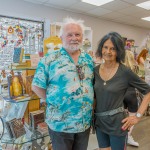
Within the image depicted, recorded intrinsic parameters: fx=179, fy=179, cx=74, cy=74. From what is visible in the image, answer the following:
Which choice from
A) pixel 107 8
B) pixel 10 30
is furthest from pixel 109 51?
pixel 107 8

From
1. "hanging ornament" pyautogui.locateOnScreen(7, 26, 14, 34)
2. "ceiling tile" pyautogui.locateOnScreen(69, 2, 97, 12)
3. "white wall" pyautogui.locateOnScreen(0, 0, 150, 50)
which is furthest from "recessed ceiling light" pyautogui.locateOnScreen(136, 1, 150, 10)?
"hanging ornament" pyautogui.locateOnScreen(7, 26, 14, 34)

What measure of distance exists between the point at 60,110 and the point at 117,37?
2.23ft

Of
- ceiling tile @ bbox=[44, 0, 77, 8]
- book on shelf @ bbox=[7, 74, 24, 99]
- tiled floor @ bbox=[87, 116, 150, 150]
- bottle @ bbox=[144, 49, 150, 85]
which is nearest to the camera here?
book on shelf @ bbox=[7, 74, 24, 99]

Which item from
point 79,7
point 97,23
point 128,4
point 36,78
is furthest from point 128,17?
point 36,78

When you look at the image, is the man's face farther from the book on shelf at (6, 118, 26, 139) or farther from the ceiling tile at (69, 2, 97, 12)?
the ceiling tile at (69, 2, 97, 12)

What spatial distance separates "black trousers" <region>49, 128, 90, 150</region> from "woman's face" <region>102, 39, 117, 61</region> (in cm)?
59

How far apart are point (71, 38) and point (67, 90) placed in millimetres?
392

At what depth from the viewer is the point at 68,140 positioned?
1321 millimetres

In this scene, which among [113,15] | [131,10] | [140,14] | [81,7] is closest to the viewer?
[81,7]

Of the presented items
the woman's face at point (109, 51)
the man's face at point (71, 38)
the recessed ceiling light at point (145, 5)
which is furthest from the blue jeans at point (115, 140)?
the recessed ceiling light at point (145, 5)

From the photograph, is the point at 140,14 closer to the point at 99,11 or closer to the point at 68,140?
the point at 99,11

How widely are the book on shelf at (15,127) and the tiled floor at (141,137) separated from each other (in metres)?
1.33

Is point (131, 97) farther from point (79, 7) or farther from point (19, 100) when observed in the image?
point (79, 7)

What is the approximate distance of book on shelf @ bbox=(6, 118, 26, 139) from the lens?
1.62m
